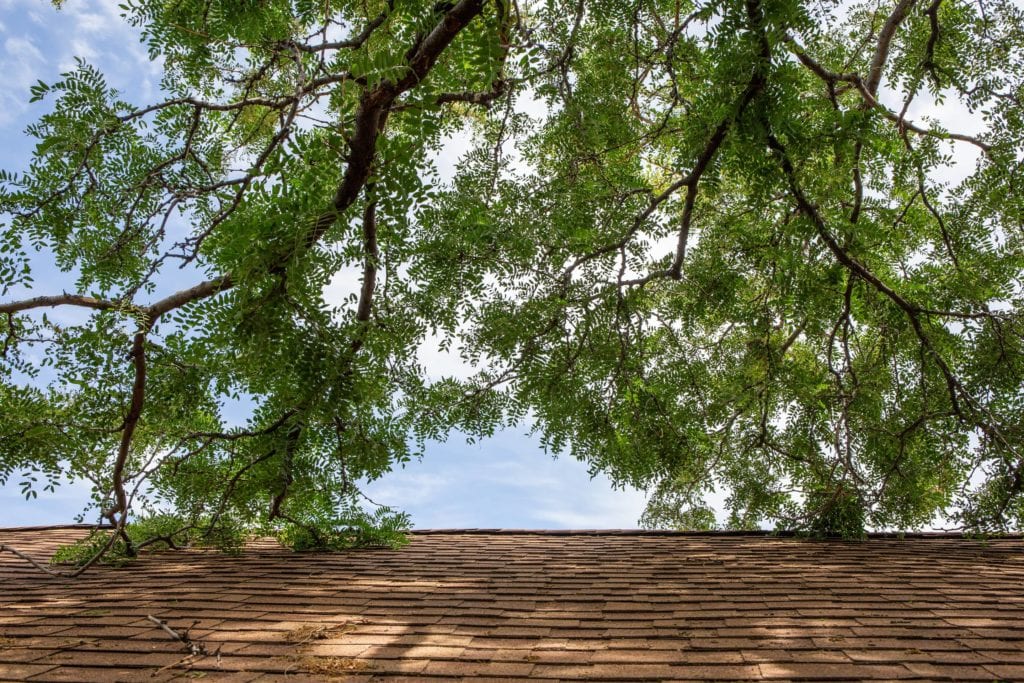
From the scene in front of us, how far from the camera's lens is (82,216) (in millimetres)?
5047

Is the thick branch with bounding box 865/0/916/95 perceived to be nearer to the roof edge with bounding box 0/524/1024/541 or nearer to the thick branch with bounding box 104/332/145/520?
the roof edge with bounding box 0/524/1024/541

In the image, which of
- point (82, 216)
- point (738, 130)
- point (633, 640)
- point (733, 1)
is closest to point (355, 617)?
point (633, 640)

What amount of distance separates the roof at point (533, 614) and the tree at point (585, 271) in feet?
2.45

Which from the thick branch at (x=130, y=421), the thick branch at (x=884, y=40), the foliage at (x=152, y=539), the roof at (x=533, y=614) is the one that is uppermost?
the thick branch at (x=884, y=40)

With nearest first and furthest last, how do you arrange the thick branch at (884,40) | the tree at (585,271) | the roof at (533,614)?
the roof at (533,614) → the tree at (585,271) → the thick branch at (884,40)

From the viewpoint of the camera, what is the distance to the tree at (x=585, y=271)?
12.5ft

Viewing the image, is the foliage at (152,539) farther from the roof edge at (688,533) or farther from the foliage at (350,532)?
the roof edge at (688,533)

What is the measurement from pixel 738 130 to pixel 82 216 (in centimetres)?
429

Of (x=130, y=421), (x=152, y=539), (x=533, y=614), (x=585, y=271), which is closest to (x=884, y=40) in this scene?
(x=585, y=271)

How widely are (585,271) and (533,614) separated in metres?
3.02

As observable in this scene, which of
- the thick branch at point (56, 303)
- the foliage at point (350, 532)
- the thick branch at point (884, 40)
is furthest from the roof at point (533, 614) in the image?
the thick branch at point (884, 40)

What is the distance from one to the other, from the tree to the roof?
2.45ft

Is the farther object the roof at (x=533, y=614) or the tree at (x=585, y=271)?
the tree at (x=585, y=271)

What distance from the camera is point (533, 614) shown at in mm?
2820
